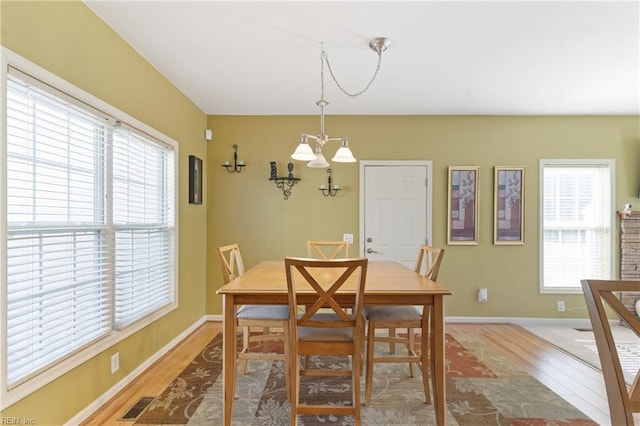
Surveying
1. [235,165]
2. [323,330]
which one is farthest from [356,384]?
[235,165]

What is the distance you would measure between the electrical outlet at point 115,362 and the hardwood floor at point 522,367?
182 millimetres

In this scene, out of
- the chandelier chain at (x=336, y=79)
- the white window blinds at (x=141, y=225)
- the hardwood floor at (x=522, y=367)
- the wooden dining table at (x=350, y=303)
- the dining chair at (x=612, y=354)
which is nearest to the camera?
→ the dining chair at (x=612, y=354)

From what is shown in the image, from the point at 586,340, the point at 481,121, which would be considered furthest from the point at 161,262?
the point at 586,340

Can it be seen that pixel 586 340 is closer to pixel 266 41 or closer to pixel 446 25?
pixel 446 25

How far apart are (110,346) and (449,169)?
12.3 feet

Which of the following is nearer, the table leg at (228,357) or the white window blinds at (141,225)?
the table leg at (228,357)

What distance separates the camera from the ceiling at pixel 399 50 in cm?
196

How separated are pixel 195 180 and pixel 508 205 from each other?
12.3ft

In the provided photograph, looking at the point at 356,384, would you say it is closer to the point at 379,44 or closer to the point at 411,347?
the point at 411,347

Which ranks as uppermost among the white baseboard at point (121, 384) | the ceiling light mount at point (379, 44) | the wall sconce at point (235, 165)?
the ceiling light mount at point (379, 44)

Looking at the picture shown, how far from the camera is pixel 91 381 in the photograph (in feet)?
6.50

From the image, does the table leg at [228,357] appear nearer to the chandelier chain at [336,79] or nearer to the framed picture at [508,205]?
the chandelier chain at [336,79]

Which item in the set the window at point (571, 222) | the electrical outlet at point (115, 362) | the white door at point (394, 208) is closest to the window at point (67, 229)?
the electrical outlet at point (115, 362)

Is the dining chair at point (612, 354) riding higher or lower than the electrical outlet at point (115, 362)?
higher
